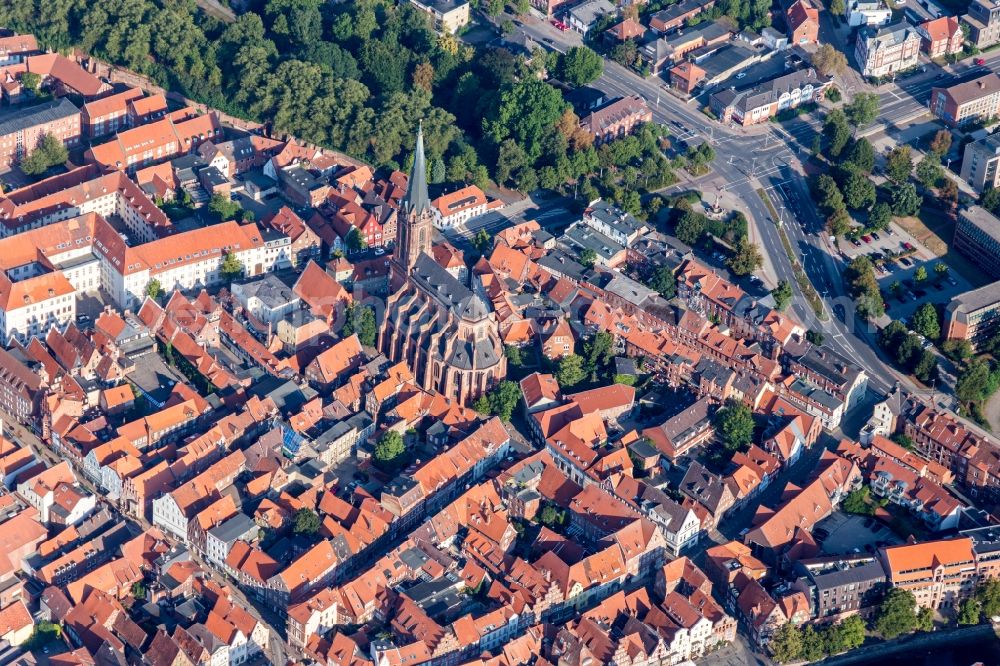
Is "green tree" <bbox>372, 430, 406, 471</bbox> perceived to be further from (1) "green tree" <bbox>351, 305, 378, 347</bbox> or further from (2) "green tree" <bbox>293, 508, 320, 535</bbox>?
(1) "green tree" <bbox>351, 305, 378, 347</bbox>

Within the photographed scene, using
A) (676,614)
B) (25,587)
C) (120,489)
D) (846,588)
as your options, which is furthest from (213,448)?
(846,588)

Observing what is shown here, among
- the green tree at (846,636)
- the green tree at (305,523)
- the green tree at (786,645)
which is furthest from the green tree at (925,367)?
the green tree at (305,523)

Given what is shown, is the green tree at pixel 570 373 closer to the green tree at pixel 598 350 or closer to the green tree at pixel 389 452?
Result: the green tree at pixel 598 350

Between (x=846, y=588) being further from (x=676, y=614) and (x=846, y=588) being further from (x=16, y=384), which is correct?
(x=16, y=384)

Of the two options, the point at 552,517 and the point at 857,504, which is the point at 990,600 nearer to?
the point at 857,504

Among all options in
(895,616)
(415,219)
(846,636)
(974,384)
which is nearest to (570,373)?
(415,219)

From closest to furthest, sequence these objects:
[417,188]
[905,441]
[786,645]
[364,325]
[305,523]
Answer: [786,645] → [305,523] → [905,441] → [417,188] → [364,325]
